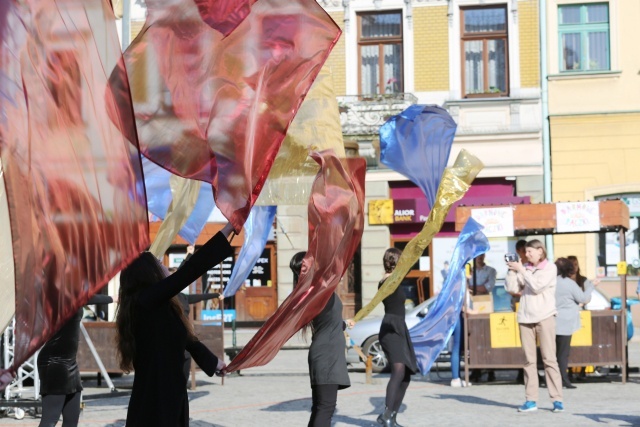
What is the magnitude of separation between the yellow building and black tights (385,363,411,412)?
1687cm

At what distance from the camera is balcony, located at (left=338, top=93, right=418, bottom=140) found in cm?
2894

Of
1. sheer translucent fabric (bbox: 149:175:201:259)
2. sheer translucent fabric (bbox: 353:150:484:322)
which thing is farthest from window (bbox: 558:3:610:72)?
sheer translucent fabric (bbox: 149:175:201:259)

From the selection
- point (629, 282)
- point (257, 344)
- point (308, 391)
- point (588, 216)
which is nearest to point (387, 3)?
point (629, 282)

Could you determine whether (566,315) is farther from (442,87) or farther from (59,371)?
(442,87)

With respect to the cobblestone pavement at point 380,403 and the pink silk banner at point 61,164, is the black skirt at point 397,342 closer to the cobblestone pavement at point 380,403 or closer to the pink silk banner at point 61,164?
the cobblestone pavement at point 380,403

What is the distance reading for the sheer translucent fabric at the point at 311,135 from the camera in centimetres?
858

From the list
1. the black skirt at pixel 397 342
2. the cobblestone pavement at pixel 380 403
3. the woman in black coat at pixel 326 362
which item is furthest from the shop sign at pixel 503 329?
the woman in black coat at pixel 326 362

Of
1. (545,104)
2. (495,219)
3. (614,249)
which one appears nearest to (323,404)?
(495,219)

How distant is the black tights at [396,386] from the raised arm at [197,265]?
601 centimetres

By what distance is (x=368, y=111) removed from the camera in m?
29.0

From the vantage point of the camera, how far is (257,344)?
6129 millimetres

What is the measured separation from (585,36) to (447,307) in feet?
48.8

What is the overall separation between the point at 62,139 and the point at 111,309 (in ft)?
81.4

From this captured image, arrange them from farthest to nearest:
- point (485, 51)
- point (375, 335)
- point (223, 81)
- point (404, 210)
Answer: point (485, 51)
point (404, 210)
point (375, 335)
point (223, 81)
